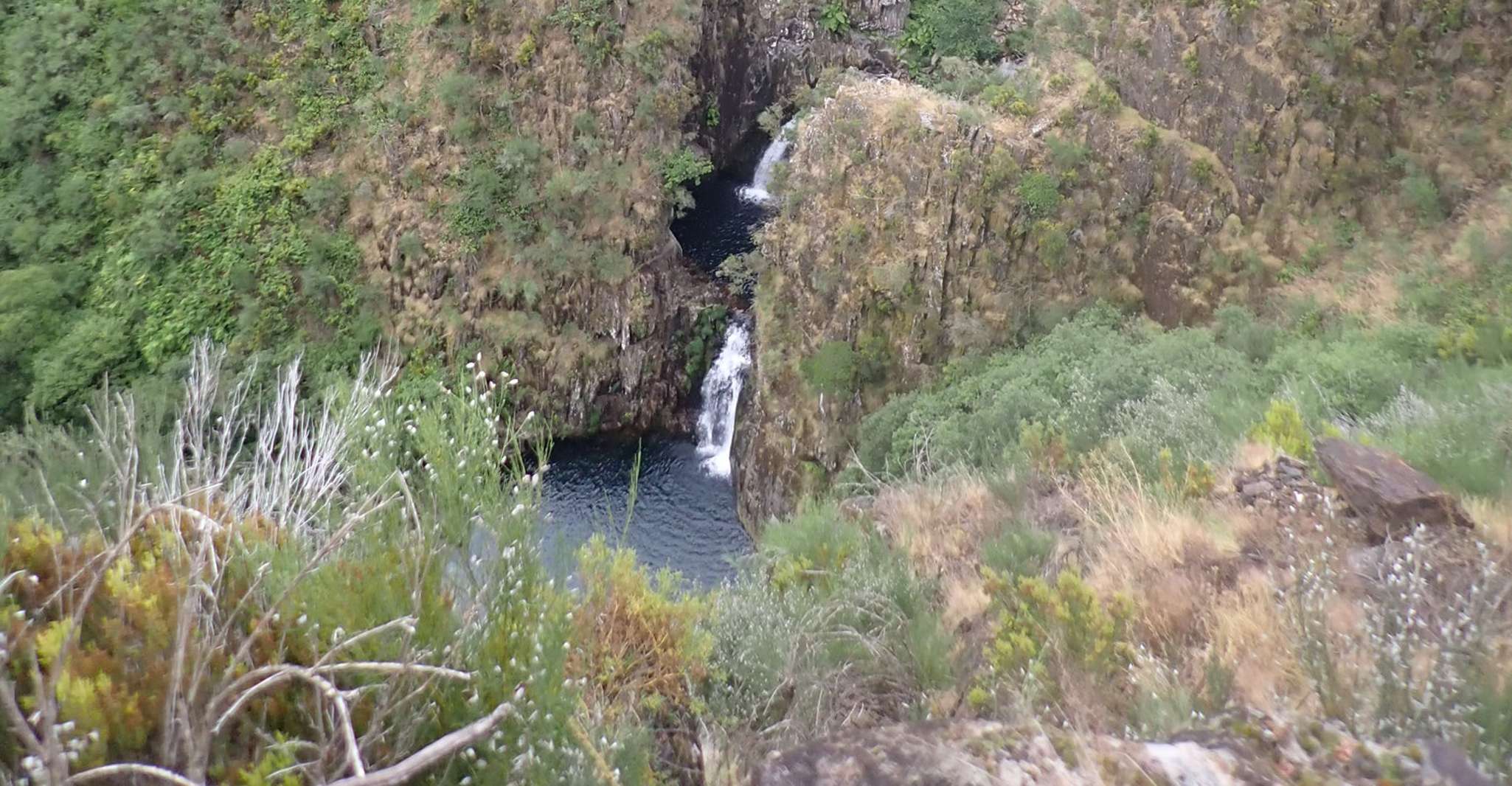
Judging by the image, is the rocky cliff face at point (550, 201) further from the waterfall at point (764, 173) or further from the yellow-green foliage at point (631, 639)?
the yellow-green foliage at point (631, 639)

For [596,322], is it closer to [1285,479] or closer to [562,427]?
[562,427]

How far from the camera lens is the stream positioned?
13.2 m

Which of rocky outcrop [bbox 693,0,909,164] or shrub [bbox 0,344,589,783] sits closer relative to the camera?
shrub [bbox 0,344,589,783]

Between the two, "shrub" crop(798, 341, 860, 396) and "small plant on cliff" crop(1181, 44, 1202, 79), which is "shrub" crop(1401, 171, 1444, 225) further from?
"shrub" crop(798, 341, 860, 396)

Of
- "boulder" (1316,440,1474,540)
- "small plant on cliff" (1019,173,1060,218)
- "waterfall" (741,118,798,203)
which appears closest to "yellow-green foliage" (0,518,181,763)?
"boulder" (1316,440,1474,540)

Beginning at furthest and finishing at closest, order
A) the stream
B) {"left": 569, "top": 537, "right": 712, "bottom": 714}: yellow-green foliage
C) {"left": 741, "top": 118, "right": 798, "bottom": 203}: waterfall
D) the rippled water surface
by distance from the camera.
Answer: {"left": 741, "top": 118, "right": 798, "bottom": 203}: waterfall, the stream, the rippled water surface, {"left": 569, "top": 537, "right": 712, "bottom": 714}: yellow-green foliage

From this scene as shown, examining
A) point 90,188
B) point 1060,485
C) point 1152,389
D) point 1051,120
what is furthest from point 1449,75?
point 90,188

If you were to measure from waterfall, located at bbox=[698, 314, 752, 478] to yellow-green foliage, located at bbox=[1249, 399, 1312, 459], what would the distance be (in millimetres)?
10364

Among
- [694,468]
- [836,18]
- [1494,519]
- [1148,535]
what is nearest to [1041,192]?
[694,468]

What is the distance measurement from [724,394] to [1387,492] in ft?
40.3

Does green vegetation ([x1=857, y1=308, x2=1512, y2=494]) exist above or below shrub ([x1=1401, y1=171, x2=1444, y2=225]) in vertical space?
below

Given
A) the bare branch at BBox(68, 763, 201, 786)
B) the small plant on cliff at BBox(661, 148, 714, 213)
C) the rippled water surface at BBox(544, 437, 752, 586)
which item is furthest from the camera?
the small plant on cliff at BBox(661, 148, 714, 213)

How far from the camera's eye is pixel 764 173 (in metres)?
17.8

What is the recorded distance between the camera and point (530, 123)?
52.3 ft
